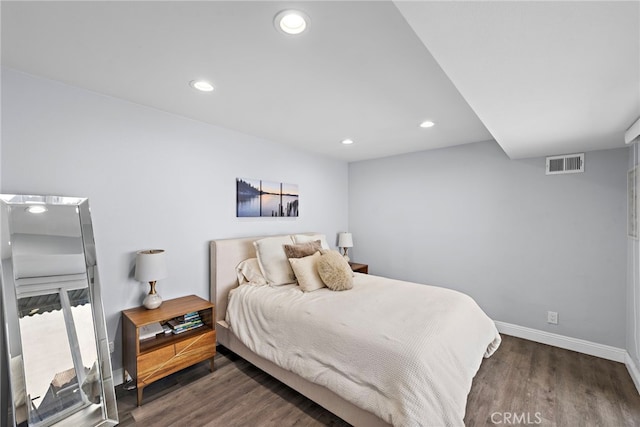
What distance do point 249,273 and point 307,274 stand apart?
656 millimetres

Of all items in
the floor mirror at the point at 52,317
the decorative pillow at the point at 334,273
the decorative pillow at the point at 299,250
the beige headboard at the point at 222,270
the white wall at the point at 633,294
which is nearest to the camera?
the floor mirror at the point at 52,317

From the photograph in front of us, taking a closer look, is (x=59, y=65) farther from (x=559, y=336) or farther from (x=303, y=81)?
(x=559, y=336)

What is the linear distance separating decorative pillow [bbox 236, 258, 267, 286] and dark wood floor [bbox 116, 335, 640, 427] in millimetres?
777

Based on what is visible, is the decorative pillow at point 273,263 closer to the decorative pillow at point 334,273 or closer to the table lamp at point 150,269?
the decorative pillow at point 334,273

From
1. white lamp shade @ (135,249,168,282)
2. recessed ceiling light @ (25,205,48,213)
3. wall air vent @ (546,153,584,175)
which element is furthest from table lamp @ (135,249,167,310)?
wall air vent @ (546,153,584,175)

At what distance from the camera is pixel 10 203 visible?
172 cm

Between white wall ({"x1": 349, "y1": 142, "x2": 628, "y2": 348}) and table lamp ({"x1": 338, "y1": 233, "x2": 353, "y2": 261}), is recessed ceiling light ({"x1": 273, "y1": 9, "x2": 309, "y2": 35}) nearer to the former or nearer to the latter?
white wall ({"x1": 349, "y1": 142, "x2": 628, "y2": 348})

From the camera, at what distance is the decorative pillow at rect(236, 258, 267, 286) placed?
278 cm

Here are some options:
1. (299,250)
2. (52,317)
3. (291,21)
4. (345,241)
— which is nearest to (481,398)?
(299,250)

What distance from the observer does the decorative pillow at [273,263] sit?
275cm

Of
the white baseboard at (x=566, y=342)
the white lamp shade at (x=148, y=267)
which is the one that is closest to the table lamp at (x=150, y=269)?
the white lamp shade at (x=148, y=267)

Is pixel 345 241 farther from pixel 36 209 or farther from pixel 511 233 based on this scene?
pixel 36 209

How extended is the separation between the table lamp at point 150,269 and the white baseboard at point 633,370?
4.02m

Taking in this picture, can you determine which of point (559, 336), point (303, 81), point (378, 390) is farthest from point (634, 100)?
point (559, 336)
